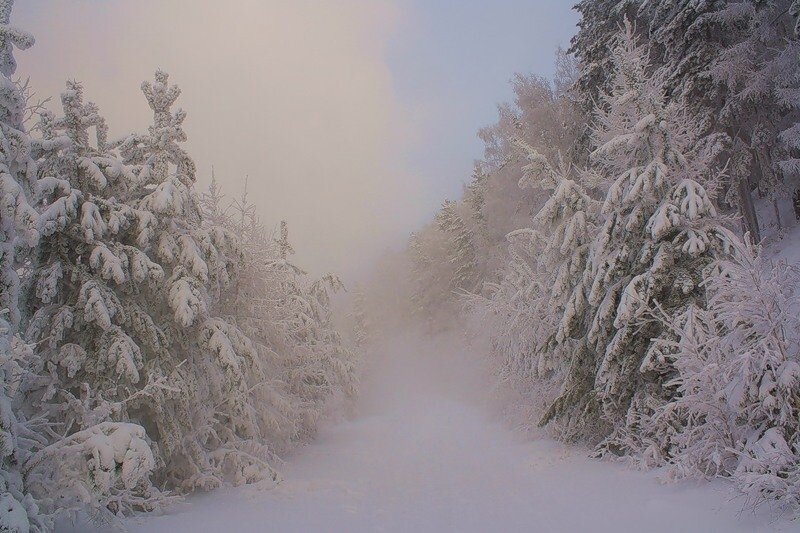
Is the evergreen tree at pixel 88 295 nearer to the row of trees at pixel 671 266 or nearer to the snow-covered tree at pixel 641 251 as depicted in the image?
the row of trees at pixel 671 266

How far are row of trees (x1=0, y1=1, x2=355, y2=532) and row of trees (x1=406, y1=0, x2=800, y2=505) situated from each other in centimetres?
819

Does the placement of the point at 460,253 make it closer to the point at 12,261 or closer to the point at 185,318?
the point at 185,318

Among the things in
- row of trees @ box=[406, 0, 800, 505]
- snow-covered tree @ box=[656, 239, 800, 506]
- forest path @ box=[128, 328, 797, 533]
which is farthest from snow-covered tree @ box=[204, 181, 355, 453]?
snow-covered tree @ box=[656, 239, 800, 506]

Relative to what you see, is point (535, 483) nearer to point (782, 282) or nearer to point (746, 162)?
point (782, 282)

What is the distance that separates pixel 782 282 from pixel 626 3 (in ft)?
54.0

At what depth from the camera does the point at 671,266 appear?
11023 mm

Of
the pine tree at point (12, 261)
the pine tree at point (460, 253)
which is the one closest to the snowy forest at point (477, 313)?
the pine tree at point (12, 261)

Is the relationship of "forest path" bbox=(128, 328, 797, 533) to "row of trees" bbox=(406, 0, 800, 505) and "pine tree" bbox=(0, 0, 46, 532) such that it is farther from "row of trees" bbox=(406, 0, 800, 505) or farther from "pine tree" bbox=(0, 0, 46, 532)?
"pine tree" bbox=(0, 0, 46, 532)

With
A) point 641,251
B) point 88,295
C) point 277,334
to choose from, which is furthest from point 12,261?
point 641,251

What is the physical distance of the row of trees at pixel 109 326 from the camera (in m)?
6.80

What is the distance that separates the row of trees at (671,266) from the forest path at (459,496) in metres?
0.75

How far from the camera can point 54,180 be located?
8.91m

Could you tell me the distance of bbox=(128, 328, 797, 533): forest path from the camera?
26.9 ft

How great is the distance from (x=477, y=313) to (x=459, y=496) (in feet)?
40.0
